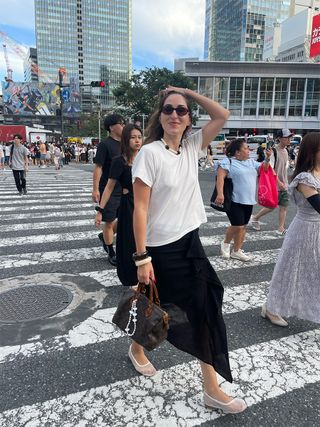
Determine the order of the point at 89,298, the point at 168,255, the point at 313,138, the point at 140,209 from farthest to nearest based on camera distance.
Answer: the point at 89,298 → the point at 313,138 → the point at 168,255 → the point at 140,209

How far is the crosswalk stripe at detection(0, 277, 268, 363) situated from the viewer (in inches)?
105

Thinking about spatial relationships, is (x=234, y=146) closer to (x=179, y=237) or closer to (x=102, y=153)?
(x=102, y=153)

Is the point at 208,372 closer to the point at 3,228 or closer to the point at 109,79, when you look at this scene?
the point at 3,228

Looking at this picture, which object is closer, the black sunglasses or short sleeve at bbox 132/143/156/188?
short sleeve at bbox 132/143/156/188

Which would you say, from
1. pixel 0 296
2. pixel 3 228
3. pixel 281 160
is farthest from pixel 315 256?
pixel 3 228

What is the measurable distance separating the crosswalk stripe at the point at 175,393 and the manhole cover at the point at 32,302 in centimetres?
123

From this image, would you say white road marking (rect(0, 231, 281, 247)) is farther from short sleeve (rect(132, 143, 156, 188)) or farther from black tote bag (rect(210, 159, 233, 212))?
short sleeve (rect(132, 143, 156, 188))

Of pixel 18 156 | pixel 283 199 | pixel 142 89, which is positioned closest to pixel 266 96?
pixel 142 89

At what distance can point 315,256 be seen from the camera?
2.89 m

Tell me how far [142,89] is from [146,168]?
38496 millimetres

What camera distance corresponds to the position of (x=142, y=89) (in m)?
37.7

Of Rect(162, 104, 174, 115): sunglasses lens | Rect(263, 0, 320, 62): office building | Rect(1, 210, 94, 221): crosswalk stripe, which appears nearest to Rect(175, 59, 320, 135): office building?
Rect(263, 0, 320, 62): office building

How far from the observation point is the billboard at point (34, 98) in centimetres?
6025

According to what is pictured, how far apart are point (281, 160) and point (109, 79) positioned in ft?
381
